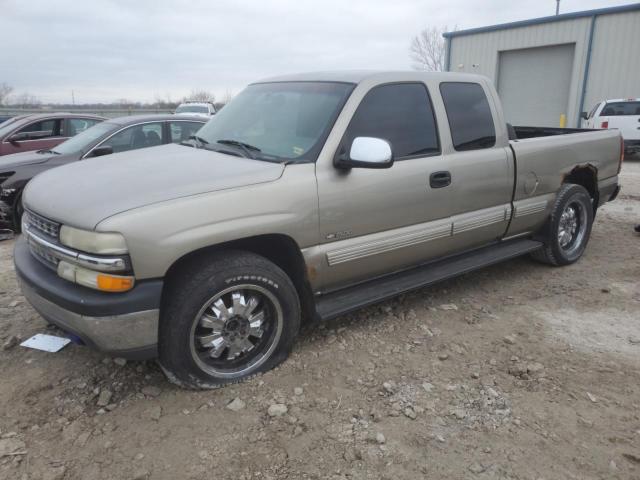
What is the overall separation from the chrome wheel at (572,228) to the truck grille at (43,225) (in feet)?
14.7

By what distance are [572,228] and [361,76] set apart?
3.11m

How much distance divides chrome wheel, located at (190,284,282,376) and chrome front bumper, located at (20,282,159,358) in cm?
24

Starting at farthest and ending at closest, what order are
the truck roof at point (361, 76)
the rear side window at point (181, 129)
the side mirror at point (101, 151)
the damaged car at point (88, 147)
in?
the rear side window at point (181, 129) < the side mirror at point (101, 151) < the damaged car at point (88, 147) < the truck roof at point (361, 76)

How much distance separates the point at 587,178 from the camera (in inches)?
215

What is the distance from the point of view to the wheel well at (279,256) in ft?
9.62

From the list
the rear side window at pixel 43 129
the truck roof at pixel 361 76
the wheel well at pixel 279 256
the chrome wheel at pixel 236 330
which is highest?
the truck roof at pixel 361 76

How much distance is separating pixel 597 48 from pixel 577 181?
665 inches

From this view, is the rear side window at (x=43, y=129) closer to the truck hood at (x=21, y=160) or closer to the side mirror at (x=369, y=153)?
the truck hood at (x=21, y=160)

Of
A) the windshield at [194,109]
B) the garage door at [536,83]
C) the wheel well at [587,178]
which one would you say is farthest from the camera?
the windshield at [194,109]

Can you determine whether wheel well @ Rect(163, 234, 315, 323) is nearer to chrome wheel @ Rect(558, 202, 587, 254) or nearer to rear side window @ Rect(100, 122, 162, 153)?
chrome wheel @ Rect(558, 202, 587, 254)

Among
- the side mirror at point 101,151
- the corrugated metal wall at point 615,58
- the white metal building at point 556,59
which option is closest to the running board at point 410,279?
the side mirror at point 101,151

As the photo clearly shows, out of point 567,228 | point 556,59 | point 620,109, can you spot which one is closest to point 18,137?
point 567,228

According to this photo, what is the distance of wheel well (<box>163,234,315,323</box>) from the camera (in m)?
2.93

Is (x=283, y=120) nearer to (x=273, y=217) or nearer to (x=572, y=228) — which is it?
(x=273, y=217)
